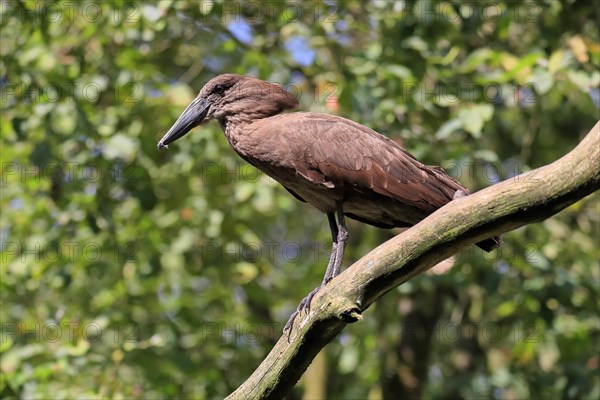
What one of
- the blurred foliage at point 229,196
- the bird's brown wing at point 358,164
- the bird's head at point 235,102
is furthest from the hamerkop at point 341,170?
the blurred foliage at point 229,196

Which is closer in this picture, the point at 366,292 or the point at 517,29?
the point at 366,292

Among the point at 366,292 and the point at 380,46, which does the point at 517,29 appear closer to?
the point at 380,46

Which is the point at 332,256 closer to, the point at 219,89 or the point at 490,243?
the point at 490,243

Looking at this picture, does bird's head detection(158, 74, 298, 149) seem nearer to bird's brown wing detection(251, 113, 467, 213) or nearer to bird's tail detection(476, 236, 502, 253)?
bird's brown wing detection(251, 113, 467, 213)

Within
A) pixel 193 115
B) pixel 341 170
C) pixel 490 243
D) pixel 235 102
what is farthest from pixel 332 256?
pixel 193 115

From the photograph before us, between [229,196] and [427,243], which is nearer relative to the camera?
[427,243]

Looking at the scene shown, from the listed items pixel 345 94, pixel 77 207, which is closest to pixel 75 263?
pixel 77 207

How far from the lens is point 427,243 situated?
11.7 feet

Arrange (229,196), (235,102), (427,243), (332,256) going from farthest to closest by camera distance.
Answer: (229,196), (235,102), (332,256), (427,243)

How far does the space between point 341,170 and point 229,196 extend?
305 cm

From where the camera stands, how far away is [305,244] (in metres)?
9.69

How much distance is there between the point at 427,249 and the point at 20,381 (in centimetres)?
293

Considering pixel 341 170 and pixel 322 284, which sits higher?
pixel 341 170

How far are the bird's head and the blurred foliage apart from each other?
1.15 metres
